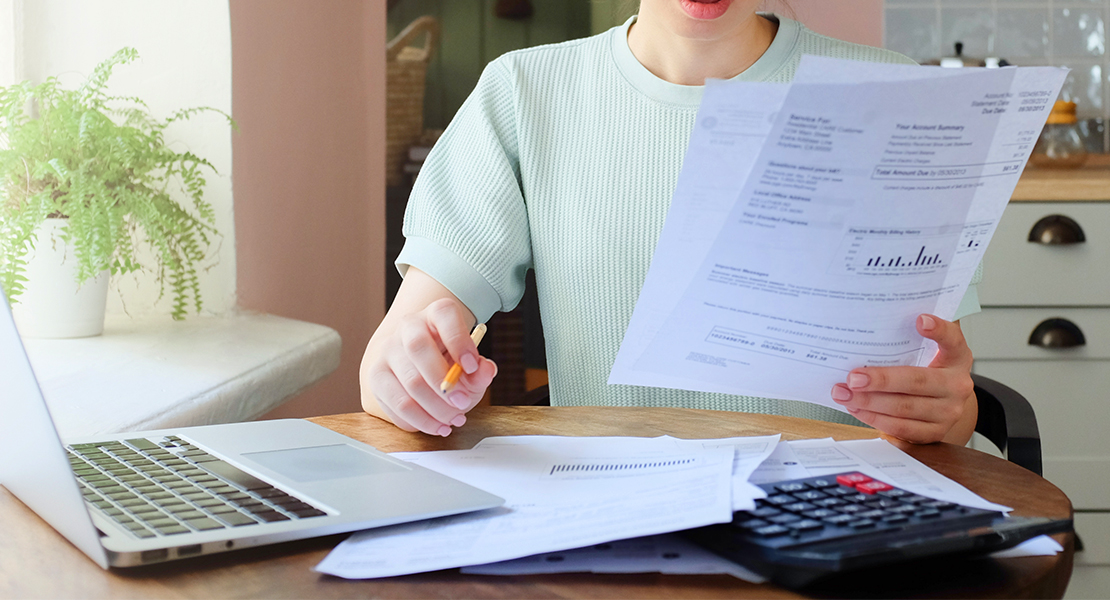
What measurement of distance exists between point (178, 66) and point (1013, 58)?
7.30 feet

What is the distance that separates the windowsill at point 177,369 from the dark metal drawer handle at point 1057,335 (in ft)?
4.91

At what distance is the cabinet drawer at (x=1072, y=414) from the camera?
204 centimetres

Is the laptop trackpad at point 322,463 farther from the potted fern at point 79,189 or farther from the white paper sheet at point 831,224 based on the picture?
the potted fern at point 79,189

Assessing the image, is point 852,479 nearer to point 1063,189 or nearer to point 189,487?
point 189,487

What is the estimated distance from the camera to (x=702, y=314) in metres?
0.65

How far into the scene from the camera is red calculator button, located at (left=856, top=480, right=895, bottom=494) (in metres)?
0.54

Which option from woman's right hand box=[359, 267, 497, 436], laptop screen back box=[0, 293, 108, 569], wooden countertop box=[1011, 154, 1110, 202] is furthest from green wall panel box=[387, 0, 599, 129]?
laptop screen back box=[0, 293, 108, 569]

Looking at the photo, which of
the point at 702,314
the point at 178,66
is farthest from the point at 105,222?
the point at 702,314

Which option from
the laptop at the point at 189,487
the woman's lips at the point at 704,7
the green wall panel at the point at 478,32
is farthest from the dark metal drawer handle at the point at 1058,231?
the laptop at the point at 189,487

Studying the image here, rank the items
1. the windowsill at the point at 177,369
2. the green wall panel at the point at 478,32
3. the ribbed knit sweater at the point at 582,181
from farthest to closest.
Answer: the green wall panel at the point at 478,32 < the ribbed knit sweater at the point at 582,181 < the windowsill at the point at 177,369

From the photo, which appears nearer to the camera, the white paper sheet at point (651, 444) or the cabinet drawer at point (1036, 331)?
the white paper sheet at point (651, 444)

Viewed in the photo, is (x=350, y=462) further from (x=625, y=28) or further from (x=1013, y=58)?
(x=1013, y=58)

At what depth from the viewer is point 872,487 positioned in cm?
54

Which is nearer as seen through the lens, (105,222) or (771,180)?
(771,180)
